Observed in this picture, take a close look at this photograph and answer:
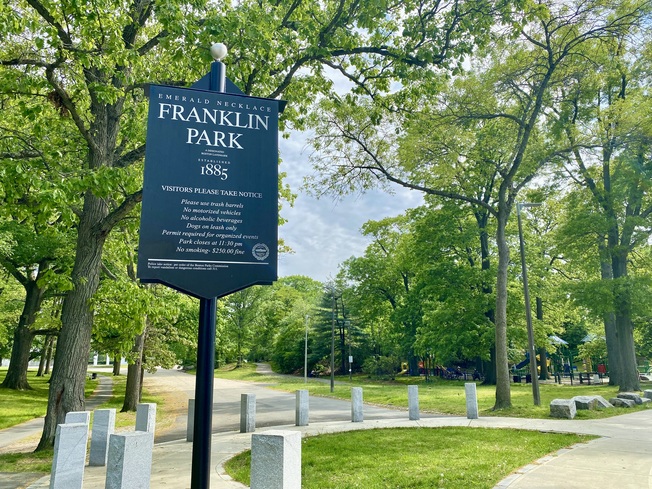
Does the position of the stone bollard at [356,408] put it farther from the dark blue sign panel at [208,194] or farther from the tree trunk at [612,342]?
the tree trunk at [612,342]

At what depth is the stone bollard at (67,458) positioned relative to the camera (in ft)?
15.9

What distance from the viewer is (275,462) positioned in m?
3.52

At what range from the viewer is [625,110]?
19.2 meters

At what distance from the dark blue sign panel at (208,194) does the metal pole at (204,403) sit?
0.83ft

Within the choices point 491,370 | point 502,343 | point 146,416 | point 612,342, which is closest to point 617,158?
point 612,342

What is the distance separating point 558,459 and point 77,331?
29.7 ft

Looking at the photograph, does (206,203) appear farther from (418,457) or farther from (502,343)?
(502,343)

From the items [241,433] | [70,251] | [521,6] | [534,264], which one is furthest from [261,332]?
[521,6]

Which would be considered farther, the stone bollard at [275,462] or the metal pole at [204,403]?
the metal pole at [204,403]

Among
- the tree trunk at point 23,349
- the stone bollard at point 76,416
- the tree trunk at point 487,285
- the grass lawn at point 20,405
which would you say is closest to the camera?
the stone bollard at point 76,416

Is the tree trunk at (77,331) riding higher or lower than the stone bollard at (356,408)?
higher

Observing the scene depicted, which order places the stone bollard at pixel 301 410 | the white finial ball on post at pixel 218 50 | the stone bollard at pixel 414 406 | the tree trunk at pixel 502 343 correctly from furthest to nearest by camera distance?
the tree trunk at pixel 502 343 → the stone bollard at pixel 414 406 → the stone bollard at pixel 301 410 → the white finial ball on post at pixel 218 50

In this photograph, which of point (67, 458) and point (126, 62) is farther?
point (126, 62)

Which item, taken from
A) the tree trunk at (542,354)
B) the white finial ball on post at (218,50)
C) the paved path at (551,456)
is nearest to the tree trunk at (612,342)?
the tree trunk at (542,354)
